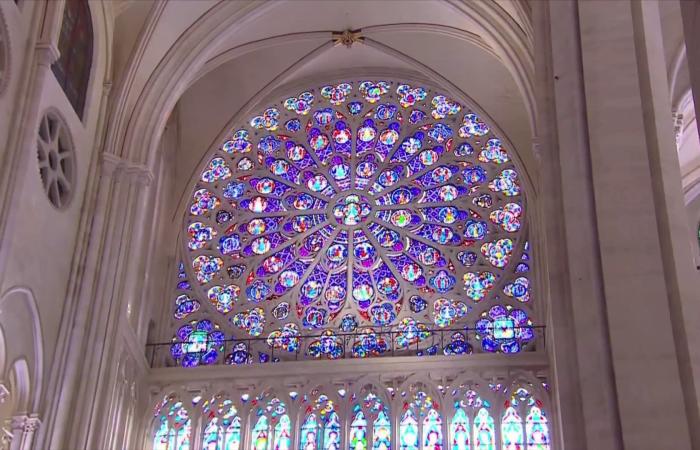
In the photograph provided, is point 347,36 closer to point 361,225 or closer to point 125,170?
point 361,225

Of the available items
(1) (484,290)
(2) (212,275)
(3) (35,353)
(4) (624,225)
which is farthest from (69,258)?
(4) (624,225)

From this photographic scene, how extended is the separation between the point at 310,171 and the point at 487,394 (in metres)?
4.43

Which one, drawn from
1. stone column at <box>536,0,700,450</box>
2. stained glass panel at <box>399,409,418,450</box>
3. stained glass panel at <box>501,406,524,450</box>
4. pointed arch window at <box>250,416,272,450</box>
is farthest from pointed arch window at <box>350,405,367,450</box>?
stone column at <box>536,0,700,450</box>

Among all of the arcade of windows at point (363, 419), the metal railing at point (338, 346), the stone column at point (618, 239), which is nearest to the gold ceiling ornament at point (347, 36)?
the metal railing at point (338, 346)

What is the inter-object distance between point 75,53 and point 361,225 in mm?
4709

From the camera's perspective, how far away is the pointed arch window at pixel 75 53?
11859 mm

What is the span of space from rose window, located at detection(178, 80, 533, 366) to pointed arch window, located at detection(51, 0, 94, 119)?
3.50 metres

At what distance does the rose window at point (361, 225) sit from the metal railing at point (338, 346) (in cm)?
3

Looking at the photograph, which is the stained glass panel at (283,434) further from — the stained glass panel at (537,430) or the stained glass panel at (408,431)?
the stained glass panel at (537,430)

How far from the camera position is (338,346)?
14.2 m

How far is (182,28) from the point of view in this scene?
13719 mm

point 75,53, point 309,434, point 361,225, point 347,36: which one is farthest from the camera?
point 347,36

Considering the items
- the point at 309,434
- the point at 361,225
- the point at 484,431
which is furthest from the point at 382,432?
the point at 361,225

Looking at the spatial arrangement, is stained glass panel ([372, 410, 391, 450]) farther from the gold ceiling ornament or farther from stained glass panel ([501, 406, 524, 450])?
the gold ceiling ornament
